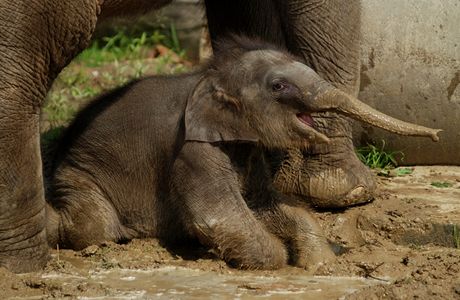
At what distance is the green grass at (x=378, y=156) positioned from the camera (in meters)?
8.26

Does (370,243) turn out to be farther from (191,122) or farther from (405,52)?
(405,52)

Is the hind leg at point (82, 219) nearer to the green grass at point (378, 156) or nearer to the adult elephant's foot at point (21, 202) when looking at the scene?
the adult elephant's foot at point (21, 202)

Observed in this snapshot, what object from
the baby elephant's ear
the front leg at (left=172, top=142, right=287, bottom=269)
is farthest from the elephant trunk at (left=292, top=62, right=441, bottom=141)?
the front leg at (left=172, top=142, right=287, bottom=269)

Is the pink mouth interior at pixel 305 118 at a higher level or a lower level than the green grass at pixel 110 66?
lower

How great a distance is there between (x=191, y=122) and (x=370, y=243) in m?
1.19

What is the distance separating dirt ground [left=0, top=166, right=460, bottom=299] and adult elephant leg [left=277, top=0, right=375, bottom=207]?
0.45 feet

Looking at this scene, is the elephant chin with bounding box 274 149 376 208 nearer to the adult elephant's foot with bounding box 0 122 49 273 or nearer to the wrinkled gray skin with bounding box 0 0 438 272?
the wrinkled gray skin with bounding box 0 0 438 272

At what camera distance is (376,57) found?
27.3 ft

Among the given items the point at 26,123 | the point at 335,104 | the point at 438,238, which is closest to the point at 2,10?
the point at 26,123

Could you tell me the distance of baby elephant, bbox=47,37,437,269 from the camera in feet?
20.7

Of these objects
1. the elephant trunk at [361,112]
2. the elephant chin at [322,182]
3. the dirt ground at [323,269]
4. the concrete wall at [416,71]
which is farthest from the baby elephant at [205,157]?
the concrete wall at [416,71]

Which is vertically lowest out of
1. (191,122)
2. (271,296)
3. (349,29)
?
(271,296)

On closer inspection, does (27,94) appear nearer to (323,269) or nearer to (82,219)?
(82,219)

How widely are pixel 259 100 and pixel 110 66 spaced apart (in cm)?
477
